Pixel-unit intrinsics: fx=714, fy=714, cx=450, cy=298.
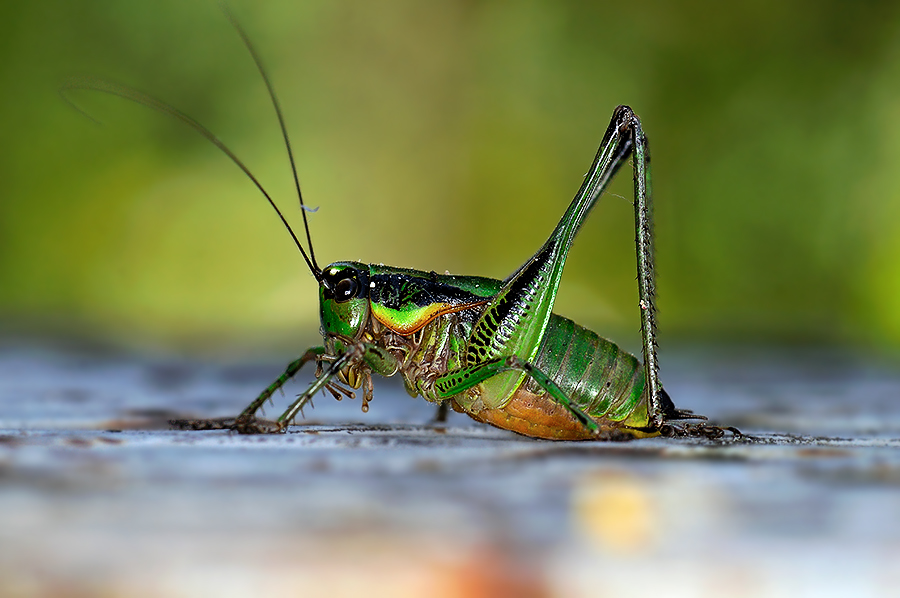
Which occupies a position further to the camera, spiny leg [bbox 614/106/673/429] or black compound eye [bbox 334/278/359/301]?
black compound eye [bbox 334/278/359/301]

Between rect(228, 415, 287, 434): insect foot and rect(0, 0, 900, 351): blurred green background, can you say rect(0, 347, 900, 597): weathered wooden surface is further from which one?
rect(0, 0, 900, 351): blurred green background

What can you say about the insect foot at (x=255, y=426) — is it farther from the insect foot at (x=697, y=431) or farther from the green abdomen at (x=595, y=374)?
the insect foot at (x=697, y=431)

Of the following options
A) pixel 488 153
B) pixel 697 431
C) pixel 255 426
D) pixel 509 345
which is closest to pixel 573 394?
pixel 509 345

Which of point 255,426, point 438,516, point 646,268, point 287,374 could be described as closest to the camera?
point 438,516

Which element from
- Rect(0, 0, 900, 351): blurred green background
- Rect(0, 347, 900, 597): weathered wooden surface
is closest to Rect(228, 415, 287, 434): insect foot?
Rect(0, 347, 900, 597): weathered wooden surface

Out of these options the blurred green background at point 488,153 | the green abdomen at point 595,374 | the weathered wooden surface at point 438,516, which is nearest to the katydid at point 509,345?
the green abdomen at point 595,374

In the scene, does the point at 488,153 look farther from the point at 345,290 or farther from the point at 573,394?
the point at 573,394

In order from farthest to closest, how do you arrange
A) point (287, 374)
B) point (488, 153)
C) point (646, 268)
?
point (488, 153), point (287, 374), point (646, 268)
